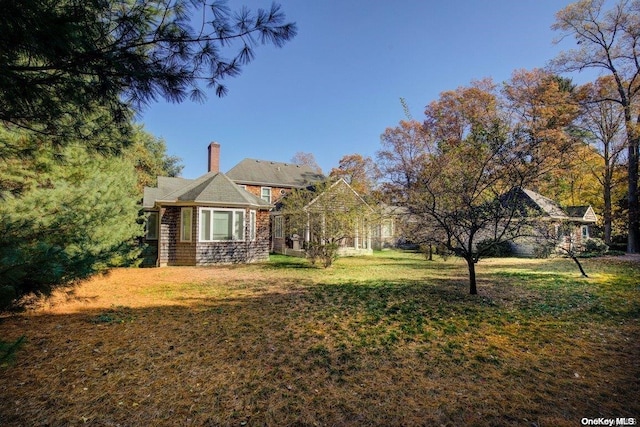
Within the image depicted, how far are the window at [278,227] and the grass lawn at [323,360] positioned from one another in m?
12.6

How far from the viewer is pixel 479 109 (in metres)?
26.1

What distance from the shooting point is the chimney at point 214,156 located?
18769mm

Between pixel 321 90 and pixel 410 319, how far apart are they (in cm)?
1484

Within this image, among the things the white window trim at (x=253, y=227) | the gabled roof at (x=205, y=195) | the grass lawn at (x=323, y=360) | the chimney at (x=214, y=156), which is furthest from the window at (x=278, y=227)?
the grass lawn at (x=323, y=360)

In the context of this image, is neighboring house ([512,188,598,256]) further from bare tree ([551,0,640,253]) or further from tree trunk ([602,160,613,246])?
bare tree ([551,0,640,253])

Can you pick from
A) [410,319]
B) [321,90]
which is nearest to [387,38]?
[321,90]

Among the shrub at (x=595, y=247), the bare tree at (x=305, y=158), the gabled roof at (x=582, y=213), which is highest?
the bare tree at (x=305, y=158)

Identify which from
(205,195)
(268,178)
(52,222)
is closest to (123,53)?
(52,222)

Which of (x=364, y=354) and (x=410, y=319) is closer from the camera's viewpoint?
(x=364, y=354)

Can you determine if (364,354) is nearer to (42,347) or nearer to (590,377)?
(590,377)

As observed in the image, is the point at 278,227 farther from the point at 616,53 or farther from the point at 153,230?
the point at 616,53

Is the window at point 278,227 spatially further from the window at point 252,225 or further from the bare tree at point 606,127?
the bare tree at point 606,127

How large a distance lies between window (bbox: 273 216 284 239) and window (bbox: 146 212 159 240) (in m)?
7.71

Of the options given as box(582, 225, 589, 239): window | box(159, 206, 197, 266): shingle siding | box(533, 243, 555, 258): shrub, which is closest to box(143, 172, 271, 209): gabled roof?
A: box(159, 206, 197, 266): shingle siding
